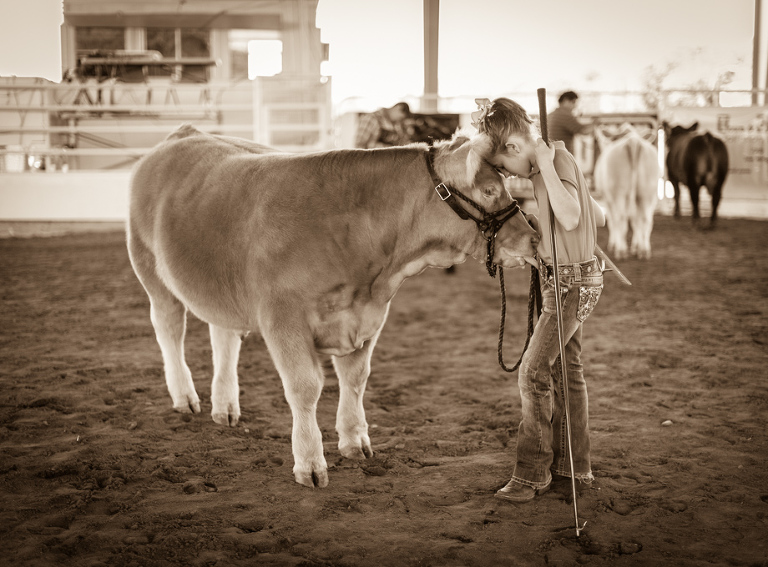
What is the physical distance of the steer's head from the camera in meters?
2.87

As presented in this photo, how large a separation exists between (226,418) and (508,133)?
221 centimetres

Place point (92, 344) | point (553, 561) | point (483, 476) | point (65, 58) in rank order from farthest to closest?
point (65, 58) < point (92, 344) < point (483, 476) < point (553, 561)

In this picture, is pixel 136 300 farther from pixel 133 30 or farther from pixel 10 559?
pixel 133 30

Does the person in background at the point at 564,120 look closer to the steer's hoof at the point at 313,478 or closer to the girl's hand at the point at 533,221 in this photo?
the girl's hand at the point at 533,221

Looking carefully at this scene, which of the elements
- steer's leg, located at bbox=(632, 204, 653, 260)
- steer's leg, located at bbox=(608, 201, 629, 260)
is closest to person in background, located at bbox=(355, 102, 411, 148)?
steer's leg, located at bbox=(608, 201, 629, 260)

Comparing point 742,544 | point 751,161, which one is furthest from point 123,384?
point 751,161

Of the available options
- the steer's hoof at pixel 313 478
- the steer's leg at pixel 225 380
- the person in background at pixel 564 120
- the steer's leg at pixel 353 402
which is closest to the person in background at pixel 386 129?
the person in background at pixel 564 120

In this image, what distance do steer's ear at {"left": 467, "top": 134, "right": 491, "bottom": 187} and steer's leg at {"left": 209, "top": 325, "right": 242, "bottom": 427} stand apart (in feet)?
5.76

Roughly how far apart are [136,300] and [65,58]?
28.9 ft

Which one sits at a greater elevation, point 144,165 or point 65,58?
point 65,58

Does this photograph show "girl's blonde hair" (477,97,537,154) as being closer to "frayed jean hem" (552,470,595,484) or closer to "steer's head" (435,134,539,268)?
"steer's head" (435,134,539,268)

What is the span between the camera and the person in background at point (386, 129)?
31.3ft

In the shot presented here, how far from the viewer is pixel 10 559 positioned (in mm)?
2514

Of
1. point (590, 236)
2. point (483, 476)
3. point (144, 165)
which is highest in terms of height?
point (144, 165)
